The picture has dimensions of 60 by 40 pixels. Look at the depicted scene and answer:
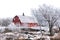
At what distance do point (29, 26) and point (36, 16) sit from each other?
0.44 ft

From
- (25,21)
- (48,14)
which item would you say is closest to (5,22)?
(25,21)

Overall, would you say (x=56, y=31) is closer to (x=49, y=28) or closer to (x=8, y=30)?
(x=49, y=28)

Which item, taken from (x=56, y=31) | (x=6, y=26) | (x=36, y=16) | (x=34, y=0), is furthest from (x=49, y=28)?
(x=6, y=26)

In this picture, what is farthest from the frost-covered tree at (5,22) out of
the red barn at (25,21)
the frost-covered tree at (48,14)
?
the frost-covered tree at (48,14)

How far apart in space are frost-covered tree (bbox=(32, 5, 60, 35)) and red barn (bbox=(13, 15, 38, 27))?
0.06m

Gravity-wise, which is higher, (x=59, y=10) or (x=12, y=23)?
(x=59, y=10)

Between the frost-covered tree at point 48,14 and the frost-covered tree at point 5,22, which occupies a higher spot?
the frost-covered tree at point 48,14

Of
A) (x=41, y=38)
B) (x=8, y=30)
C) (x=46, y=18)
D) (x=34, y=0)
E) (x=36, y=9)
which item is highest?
(x=34, y=0)

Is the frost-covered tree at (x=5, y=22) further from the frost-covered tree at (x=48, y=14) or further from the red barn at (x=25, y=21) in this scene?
the frost-covered tree at (x=48, y=14)

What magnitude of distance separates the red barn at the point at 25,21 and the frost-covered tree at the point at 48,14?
0.06 meters

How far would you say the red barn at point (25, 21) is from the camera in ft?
2.90

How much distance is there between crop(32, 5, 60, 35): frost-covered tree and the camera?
0.91m

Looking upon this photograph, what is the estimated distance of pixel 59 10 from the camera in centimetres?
93

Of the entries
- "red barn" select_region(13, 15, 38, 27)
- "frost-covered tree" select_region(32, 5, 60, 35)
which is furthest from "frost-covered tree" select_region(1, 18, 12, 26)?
"frost-covered tree" select_region(32, 5, 60, 35)
